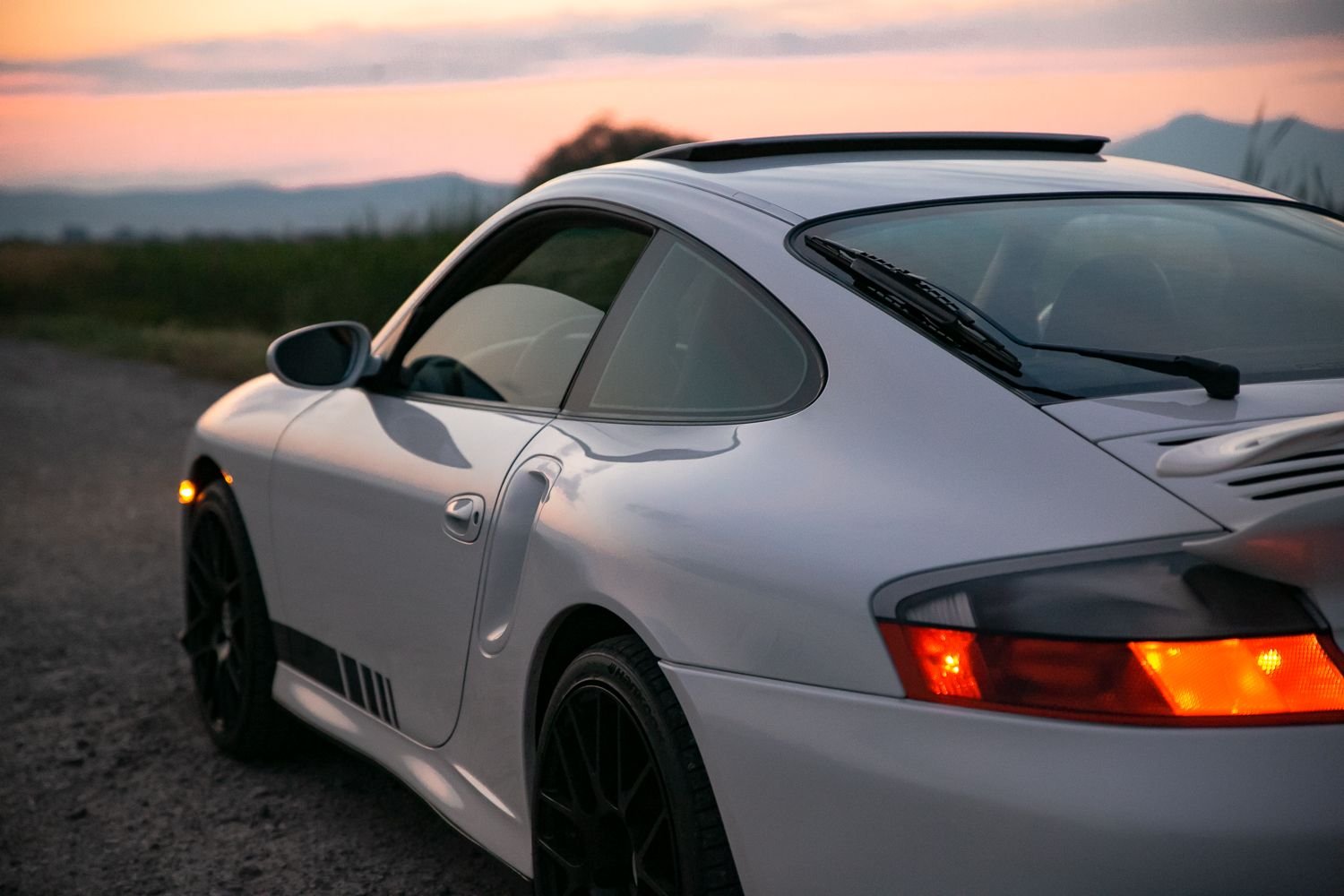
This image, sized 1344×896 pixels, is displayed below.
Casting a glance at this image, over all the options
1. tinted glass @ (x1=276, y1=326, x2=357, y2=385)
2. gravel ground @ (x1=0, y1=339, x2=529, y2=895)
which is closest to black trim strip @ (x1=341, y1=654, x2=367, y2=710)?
gravel ground @ (x1=0, y1=339, x2=529, y2=895)

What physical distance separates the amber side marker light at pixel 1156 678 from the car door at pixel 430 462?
131 cm

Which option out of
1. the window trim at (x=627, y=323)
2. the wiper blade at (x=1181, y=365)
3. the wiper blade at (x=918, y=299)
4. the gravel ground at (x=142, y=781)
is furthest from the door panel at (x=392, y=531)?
the wiper blade at (x=1181, y=365)

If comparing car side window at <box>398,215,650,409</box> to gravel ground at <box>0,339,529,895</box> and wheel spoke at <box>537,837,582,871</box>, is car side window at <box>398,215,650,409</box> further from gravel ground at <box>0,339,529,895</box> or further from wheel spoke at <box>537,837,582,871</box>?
gravel ground at <box>0,339,529,895</box>

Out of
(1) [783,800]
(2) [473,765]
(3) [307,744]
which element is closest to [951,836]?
(1) [783,800]

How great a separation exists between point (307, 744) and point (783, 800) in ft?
9.08

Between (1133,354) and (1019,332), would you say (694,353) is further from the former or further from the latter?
(1133,354)

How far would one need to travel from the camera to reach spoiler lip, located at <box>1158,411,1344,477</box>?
1.77 meters

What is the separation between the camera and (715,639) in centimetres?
222

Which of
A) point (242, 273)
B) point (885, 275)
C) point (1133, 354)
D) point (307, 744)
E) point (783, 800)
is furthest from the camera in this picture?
point (242, 273)

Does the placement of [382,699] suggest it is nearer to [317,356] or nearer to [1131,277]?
[317,356]

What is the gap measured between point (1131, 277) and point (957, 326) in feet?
1.60

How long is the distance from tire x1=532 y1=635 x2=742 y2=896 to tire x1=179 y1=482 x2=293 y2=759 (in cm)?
170

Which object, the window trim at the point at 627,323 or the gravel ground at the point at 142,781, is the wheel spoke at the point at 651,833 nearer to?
the window trim at the point at 627,323

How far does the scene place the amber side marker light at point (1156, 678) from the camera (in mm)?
1781
